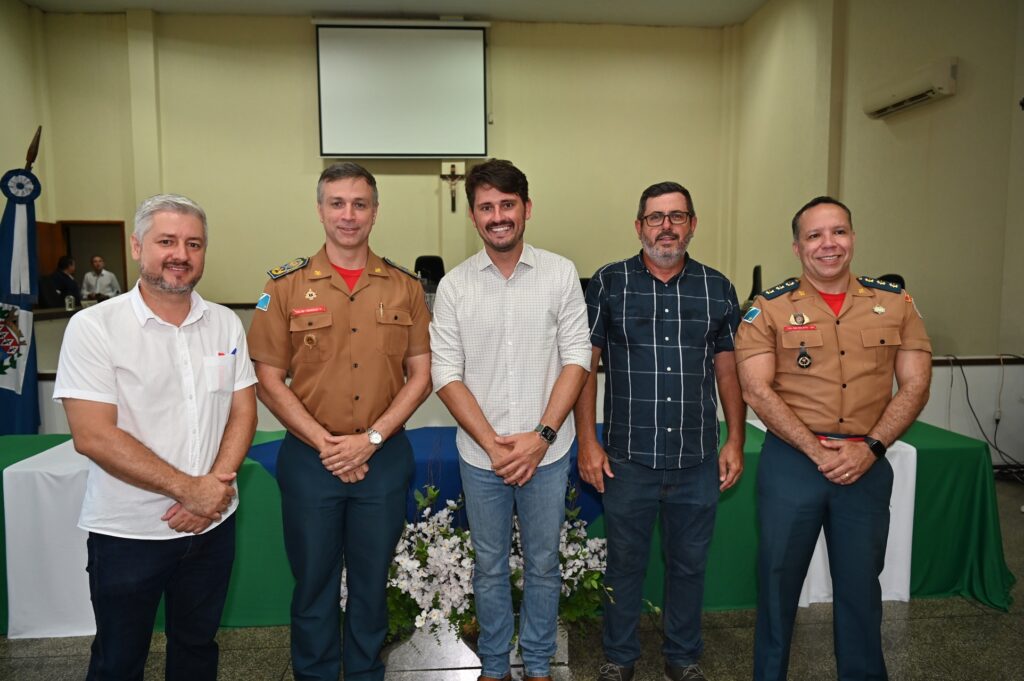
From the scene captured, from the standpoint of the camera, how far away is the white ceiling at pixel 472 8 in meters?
8.20

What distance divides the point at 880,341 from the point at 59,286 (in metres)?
8.86

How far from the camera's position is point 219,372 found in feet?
5.57

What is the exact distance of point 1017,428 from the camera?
14.5ft

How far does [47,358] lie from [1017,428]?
7313 millimetres

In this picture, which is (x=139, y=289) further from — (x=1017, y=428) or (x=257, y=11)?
(x=257, y=11)

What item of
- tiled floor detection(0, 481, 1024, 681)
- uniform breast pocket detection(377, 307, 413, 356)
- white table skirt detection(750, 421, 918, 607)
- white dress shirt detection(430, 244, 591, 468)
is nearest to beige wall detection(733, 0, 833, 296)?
white table skirt detection(750, 421, 918, 607)

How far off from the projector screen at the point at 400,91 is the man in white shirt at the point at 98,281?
10.7 feet

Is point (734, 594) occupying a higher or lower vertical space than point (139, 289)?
lower

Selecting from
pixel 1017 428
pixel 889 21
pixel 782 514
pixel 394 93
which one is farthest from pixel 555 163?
pixel 782 514

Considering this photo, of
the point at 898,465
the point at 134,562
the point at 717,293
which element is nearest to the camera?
the point at 134,562

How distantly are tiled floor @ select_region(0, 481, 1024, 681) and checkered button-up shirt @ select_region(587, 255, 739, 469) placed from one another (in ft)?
2.63

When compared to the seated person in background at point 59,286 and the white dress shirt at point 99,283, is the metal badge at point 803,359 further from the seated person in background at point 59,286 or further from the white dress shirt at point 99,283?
the white dress shirt at point 99,283

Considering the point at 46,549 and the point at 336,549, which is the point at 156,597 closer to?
the point at 336,549

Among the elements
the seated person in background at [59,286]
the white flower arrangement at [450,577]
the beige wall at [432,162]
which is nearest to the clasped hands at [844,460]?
the white flower arrangement at [450,577]
